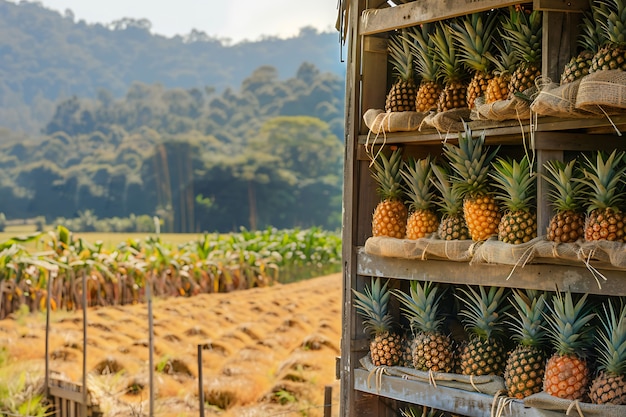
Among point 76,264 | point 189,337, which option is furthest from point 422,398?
point 76,264

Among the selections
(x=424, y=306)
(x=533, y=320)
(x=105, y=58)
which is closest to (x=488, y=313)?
(x=533, y=320)

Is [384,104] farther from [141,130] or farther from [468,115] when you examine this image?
[141,130]

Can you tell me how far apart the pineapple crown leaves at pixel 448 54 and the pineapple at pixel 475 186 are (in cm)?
47

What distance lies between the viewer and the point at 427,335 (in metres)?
4.87

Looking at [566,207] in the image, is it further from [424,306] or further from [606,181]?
[424,306]

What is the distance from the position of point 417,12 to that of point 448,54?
1.12 ft

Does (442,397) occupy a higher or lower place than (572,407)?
lower

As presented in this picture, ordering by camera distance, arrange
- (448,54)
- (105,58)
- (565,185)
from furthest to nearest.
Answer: (105,58), (448,54), (565,185)

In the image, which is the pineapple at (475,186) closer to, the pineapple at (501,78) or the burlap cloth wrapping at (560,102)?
the pineapple at (501,78)

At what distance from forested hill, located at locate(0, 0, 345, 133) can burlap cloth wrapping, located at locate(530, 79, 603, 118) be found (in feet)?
195

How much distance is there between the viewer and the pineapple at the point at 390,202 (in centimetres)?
506

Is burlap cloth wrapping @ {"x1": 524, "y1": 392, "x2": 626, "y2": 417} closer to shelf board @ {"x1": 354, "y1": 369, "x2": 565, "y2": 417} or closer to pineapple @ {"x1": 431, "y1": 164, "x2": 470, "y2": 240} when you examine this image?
shelf board @ {"x1": 354, "y1": 369, "x2": 565, "y2": 417}

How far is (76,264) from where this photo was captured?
1302 centimetres

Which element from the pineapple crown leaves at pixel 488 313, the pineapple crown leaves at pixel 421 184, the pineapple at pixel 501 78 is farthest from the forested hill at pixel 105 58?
the pineapple crown leaves at pixel 488 313
